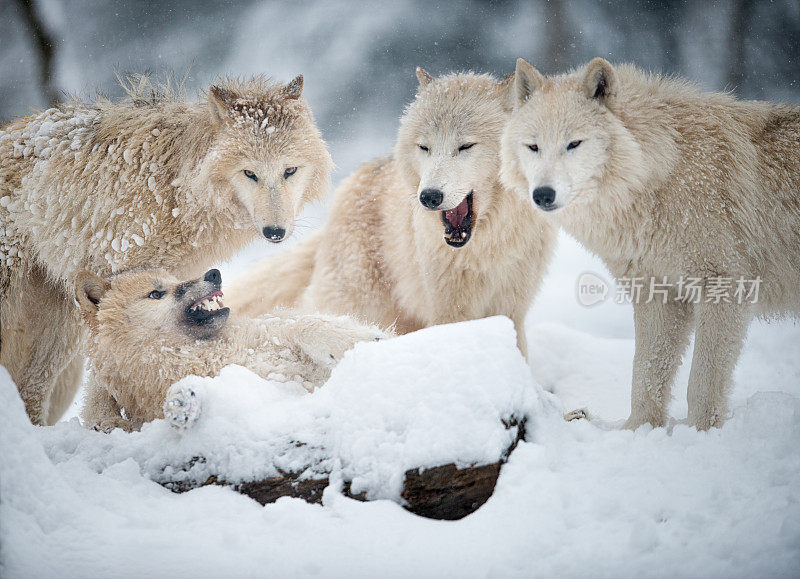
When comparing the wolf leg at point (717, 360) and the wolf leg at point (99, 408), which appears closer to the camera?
the wolf leg at point (717, 360)

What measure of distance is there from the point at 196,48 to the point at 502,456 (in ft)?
19.3

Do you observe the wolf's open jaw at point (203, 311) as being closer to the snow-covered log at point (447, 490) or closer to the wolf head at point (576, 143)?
the snow-covered log at point (447, 490)

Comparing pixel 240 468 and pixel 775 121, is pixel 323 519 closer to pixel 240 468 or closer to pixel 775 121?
pixel 240 468

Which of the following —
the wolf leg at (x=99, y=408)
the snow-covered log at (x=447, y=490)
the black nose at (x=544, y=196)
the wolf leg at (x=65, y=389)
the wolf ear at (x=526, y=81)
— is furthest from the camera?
the wolf leg at (x=65, y=389)

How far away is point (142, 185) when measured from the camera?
10.9 ft

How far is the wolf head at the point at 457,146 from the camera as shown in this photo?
3520 mm

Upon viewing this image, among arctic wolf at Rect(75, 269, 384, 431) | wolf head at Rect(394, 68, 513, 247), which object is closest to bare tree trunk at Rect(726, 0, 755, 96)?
wolf head at Rect(394, 68, 513, 247)

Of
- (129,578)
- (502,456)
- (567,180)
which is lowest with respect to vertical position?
(129,578)

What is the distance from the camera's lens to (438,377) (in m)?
2.43

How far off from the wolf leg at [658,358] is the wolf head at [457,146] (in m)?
1.14

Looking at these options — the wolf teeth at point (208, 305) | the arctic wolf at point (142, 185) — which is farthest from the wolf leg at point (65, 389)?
the wolf teeth at point (208, 305)

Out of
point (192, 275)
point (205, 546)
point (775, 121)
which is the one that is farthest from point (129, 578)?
point (775, 121)

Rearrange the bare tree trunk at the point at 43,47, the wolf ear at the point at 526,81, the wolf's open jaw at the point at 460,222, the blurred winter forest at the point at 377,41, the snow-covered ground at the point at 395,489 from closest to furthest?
the snow-covered ground at the point at 395,489, the wolf ear at the point at 526,81, the wolf's open jaw at the point at 460,222, the bare tree trunk at the point at 43,47, the blurred winter forest at the point at 377,41

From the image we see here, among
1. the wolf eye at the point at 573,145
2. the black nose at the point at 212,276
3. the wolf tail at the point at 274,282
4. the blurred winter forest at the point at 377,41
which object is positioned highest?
the blurred winter forest at the point at 377,41
